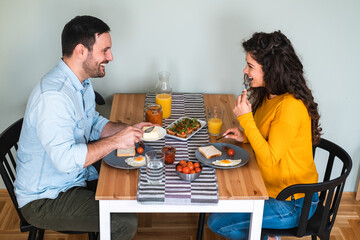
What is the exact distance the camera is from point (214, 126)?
87.1 inches

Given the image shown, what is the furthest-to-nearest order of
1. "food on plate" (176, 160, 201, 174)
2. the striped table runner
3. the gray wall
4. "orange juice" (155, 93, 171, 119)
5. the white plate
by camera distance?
the gray wall < "orange juice" (155, 93, 171, 119) < the white plate < "food on plate" (176, 160, 201, 174) < the striped table runner

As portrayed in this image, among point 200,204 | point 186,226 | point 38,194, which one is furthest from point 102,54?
point 186,226

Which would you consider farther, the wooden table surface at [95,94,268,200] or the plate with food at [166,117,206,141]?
the plate with food at [166,117,206,141]

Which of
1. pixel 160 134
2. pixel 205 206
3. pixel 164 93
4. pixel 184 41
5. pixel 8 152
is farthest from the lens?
pixel 184 41

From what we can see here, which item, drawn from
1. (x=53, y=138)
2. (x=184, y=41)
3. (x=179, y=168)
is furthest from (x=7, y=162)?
(x=184, y=41)

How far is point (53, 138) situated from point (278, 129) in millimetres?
947

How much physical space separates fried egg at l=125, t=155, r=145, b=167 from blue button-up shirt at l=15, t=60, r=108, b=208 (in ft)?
0.68

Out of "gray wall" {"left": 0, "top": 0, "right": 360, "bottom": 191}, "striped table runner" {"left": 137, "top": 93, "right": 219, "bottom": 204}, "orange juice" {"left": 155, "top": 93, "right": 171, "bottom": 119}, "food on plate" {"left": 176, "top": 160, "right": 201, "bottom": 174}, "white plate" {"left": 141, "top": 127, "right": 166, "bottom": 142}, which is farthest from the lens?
"gray wall" {"left": 0, "top": 0, "right": 360, "bottom": 191}

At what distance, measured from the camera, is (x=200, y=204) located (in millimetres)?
1729

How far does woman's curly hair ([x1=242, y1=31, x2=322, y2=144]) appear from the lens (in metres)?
1.99

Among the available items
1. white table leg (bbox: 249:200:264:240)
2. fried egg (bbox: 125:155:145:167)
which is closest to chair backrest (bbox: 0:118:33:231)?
fried egg (bbox: 125:155:145:167)

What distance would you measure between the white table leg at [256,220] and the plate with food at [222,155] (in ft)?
0.70

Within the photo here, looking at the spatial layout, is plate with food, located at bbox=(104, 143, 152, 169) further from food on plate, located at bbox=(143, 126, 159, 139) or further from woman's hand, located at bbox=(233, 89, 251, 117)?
woman's hand, located at bbox=(233, 89, 251, 117)

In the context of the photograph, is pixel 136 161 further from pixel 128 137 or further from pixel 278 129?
pixel 278 129
